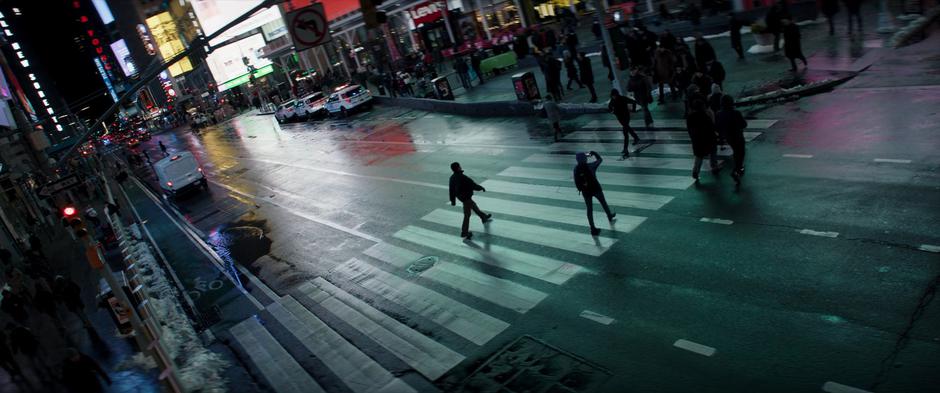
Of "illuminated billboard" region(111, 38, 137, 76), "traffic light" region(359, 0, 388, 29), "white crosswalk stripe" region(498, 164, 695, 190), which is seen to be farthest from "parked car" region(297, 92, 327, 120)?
"illuminated billboard" region(111, 38, 137, 76)

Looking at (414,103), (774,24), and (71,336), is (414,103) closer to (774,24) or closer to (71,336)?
(774,24)

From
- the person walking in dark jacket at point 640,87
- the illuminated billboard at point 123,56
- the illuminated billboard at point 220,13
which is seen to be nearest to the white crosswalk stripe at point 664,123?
the person walking in dark jacket at point 640,87

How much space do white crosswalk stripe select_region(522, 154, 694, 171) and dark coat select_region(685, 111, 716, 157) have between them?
120 centimetres

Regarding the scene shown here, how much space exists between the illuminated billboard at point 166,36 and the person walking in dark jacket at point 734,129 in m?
117

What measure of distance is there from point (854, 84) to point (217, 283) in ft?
54.0

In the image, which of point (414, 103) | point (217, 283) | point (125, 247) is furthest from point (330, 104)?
point (217, 283)

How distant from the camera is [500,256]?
11922mm

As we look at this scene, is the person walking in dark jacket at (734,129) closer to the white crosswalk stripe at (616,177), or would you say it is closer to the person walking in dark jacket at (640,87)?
the white crosswalk stripe at (616,177)

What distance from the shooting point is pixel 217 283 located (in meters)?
15.3

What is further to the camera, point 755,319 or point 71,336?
point 71,336

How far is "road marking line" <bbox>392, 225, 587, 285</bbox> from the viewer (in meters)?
10.5

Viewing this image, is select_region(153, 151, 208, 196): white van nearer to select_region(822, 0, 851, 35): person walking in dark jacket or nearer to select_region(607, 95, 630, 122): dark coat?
select_region(607, 95, 630, 122): dark coat

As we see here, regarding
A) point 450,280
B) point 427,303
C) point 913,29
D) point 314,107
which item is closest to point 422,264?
point 450,280

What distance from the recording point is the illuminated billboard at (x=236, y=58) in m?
86.4
